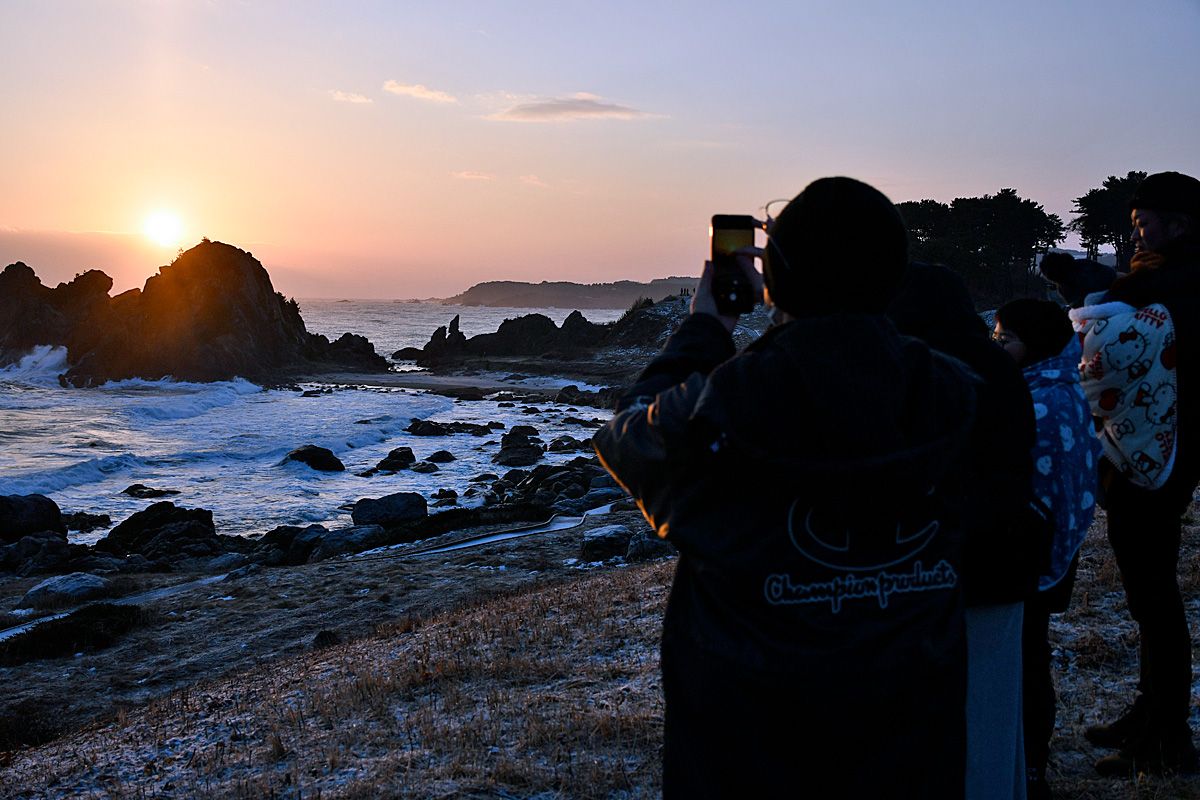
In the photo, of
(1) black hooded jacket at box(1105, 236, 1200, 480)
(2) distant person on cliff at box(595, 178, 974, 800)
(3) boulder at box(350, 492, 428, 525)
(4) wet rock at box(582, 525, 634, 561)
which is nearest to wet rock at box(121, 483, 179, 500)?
(3) boulder at box(350, 492, 428, 525)

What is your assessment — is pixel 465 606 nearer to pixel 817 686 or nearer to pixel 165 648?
pixel 165 648

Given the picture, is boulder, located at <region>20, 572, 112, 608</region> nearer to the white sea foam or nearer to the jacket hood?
the jacket hood

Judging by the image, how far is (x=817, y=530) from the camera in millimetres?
1812

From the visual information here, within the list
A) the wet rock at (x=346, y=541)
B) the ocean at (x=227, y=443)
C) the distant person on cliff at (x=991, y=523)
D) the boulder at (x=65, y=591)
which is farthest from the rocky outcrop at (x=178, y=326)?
the distant person on cliff at (x=991, y=523)

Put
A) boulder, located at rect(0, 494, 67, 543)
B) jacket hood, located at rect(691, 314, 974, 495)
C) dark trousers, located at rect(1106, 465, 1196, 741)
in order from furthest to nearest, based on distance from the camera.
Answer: boulder, located at rect(0, 494, 67, 543) → dark trousers, located at rect(1106, 465, 1196, 741) → jacket hood, located at rect(691, 314, 974, 495)

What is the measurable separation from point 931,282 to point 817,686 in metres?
1.27

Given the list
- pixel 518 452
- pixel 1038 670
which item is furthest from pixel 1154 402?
pixel 518 452

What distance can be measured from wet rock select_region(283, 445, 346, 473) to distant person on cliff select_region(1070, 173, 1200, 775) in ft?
97.5

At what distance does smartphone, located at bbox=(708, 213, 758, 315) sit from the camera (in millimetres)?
2162

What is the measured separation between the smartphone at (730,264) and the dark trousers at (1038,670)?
1786mm

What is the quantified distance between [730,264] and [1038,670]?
2170 millimetres

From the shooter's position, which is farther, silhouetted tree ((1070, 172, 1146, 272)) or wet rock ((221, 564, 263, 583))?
silhouetted tree ((1070, 172, 1146, 272))

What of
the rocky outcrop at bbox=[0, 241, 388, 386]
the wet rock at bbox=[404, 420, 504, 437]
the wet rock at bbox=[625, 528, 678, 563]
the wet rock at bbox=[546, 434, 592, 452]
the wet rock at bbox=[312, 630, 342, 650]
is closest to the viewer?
the wet rock at bbox=[312, 630, 342, 650]

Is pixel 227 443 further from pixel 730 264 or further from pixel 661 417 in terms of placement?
pixel 661 417
